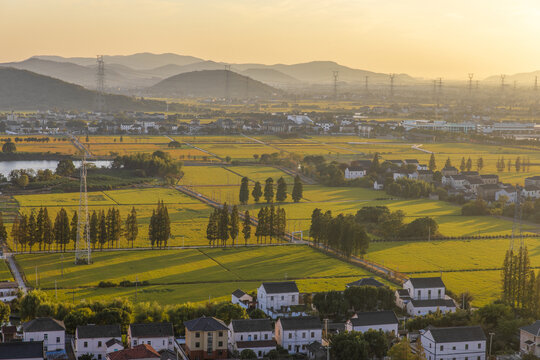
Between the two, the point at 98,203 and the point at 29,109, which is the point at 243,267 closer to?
the point at 98,203

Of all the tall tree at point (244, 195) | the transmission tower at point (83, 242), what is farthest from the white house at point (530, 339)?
the tall tree at point (244, 195)

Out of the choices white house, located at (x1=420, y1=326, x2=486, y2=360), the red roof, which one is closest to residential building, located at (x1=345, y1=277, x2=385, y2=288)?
white house, located at (x1=420, y1=326, x2=486, y2=360)

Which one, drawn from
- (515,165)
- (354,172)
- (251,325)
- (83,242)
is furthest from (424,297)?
(515,165)

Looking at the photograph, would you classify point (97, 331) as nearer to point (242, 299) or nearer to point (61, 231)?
point (242, 299)

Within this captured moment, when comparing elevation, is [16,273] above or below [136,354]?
below

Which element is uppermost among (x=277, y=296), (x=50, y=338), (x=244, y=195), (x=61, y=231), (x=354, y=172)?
(x=354, y=172)

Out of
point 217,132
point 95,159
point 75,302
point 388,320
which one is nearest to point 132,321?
point 75,302

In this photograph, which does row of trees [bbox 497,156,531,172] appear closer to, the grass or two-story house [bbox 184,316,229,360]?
the grass
